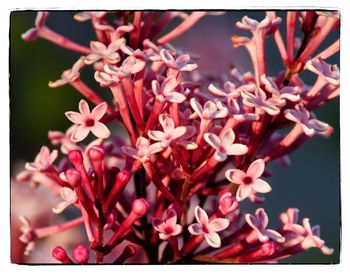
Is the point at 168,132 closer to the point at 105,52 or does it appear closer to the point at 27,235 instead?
the point at 105,52

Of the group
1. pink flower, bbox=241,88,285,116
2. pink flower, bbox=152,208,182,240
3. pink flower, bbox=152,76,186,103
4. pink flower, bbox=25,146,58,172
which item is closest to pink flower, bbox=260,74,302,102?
pink flower, bbox=241,88,285,116

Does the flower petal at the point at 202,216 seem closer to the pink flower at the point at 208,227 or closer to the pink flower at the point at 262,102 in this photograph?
the pink flower at the point at 208,227

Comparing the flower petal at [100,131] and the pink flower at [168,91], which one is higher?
the pink flower at [168,91]

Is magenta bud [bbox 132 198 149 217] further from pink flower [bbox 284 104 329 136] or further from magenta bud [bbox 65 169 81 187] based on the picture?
pink flower [bbox 284 104 329 136]

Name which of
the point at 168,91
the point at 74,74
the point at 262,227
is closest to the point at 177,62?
the point at 168,91

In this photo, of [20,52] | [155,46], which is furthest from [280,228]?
[20,52]

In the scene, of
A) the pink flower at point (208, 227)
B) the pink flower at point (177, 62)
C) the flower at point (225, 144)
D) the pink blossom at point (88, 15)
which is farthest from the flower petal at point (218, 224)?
the pink blossom at point (88, 15)
